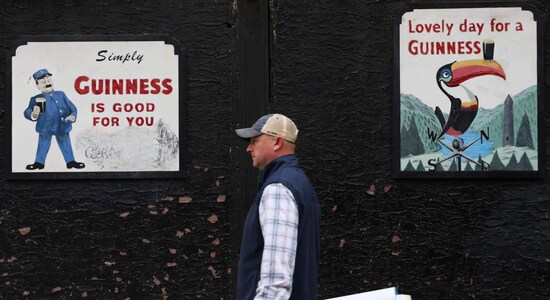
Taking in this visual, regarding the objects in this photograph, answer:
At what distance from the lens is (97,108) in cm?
605

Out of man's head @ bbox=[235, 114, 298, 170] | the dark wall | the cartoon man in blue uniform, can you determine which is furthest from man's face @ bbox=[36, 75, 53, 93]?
man's head @ bbox=[235, 114, 298, 170]

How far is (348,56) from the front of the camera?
19.7 feet

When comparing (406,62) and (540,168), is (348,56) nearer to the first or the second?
(406,62)

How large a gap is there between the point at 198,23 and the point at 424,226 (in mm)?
2006

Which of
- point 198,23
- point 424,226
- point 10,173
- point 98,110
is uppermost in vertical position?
point 198,23

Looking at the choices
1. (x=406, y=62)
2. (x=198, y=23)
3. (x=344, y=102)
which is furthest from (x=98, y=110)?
(x=406, y=62)

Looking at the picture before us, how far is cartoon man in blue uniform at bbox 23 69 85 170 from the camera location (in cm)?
602

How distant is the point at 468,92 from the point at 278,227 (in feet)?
8.59

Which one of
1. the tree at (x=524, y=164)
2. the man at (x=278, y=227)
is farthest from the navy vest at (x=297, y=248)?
the tree at (x=524, y=164)

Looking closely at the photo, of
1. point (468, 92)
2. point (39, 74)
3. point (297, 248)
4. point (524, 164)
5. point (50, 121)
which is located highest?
point (39, 74)

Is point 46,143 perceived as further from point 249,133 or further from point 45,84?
point 249,133

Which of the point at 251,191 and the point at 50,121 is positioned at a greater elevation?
the point at 50,121

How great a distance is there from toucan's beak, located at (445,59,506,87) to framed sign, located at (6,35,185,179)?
179 cm

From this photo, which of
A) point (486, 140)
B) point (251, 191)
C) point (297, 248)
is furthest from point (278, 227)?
point (486, 140)
